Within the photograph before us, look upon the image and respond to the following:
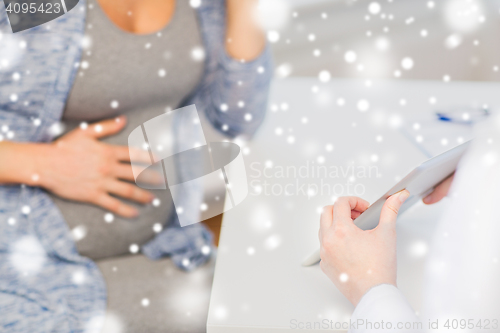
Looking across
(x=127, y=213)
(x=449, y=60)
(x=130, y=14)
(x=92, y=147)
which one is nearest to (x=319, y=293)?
(x=127, y=213)

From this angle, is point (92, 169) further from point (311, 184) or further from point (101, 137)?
point (311, 184)

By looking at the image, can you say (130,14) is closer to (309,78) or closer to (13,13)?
(13,13)

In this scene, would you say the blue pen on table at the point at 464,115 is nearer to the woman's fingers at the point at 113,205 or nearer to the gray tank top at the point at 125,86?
the gray tank top at the point at 125,86

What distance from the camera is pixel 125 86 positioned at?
2.27ft

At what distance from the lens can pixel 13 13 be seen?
65 cm

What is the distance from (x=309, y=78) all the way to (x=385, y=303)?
2.21 ft

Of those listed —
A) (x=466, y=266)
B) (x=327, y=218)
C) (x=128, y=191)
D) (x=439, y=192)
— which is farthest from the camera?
(x=128, y=191)

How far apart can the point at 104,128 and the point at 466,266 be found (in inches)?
25.1

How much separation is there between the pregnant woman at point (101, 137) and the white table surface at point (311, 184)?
14 cm

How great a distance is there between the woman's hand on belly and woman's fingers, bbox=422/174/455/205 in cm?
52

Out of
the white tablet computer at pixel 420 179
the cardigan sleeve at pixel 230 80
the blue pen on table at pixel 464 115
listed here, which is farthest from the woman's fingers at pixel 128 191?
the blue pen on table at pixel 464 115

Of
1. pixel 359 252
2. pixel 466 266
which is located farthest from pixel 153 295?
pixel 466 266

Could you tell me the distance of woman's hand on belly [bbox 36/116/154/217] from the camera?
679 mm

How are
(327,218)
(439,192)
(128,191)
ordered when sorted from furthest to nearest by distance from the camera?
1. (128,191)
2. (439,192)
3. (327,218)
